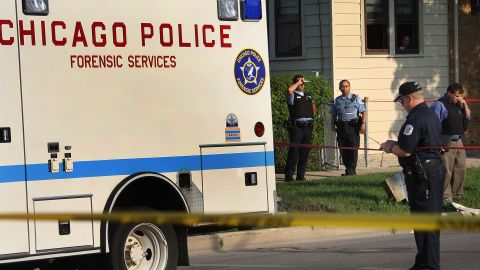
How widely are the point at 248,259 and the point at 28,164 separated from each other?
12.5 feet

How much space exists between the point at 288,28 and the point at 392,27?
2.21m

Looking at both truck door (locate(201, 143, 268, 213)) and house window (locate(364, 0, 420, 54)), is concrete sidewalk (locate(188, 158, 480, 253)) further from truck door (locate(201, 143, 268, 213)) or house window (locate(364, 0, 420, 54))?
house window (locate(364, 0, 420, 54))

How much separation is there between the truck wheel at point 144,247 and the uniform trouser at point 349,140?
922 cm

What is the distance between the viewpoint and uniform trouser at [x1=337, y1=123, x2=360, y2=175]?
18.2 metres

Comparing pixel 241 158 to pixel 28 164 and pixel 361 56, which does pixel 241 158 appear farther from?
pixel 361 56

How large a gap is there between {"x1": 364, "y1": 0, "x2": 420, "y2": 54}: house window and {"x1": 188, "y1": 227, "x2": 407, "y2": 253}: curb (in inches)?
348

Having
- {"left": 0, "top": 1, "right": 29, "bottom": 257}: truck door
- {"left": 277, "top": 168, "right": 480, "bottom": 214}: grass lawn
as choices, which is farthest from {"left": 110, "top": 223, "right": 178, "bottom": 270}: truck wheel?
{"left": 277, "top": 168, "right": 480, "bottom": 214}: grass lawn

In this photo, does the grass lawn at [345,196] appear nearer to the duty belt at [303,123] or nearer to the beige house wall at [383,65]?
the duty belt at [303,123]

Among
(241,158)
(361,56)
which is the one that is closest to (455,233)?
(241,158)

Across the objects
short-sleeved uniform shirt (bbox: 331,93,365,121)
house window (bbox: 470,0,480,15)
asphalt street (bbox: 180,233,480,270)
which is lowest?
asphalt street (bbox: 180,233,480,270)

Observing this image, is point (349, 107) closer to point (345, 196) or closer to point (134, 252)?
point (345, 196)

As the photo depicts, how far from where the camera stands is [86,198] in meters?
8.73

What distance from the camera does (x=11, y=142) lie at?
8.30 meters

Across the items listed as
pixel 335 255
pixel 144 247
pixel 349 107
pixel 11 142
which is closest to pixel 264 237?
pixel 335 255
